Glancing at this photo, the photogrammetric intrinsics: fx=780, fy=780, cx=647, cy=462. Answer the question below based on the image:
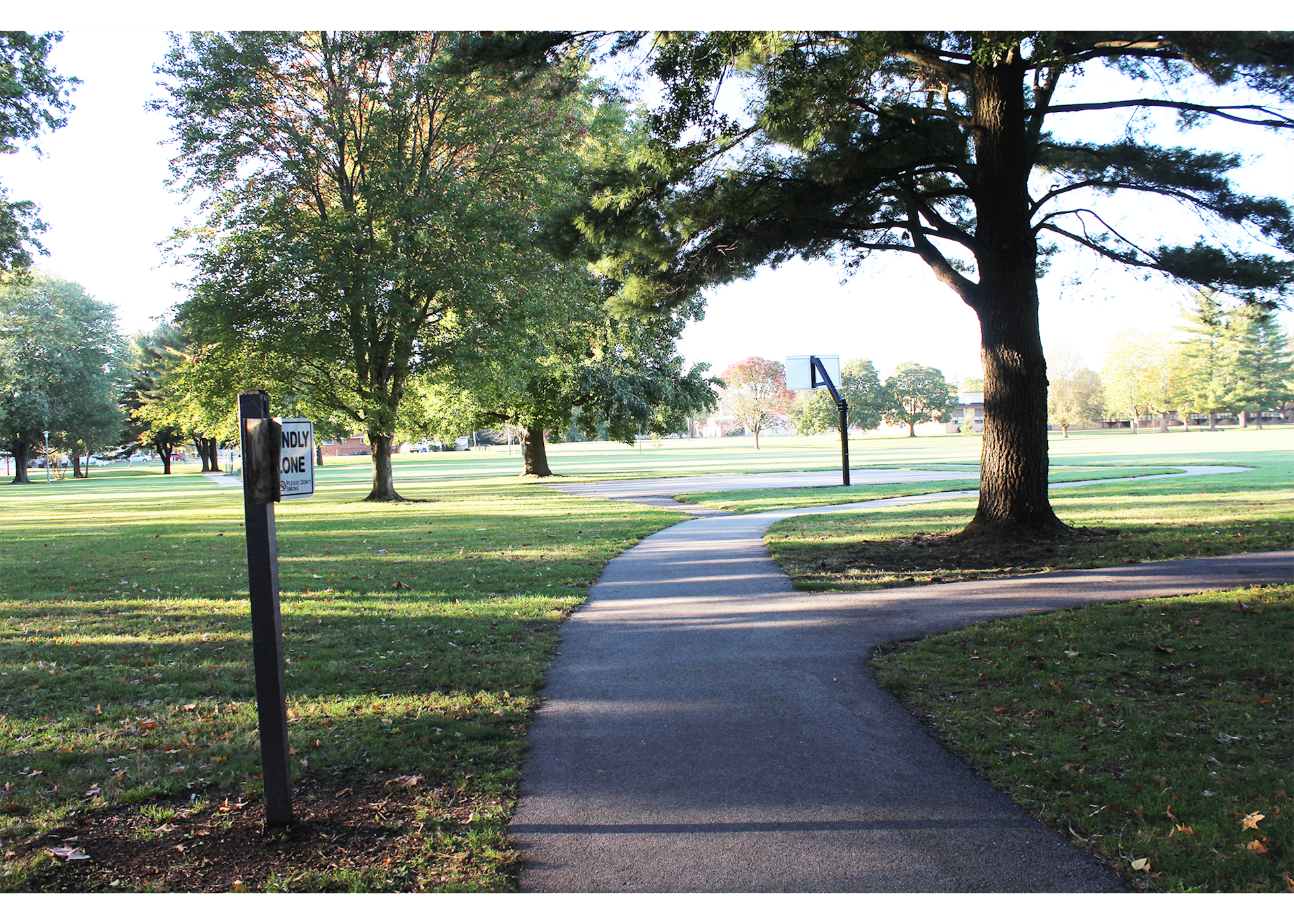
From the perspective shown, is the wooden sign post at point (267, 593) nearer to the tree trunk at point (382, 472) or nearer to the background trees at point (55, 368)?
the tree trunk at point (382, 472)

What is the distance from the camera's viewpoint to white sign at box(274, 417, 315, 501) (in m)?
3.58

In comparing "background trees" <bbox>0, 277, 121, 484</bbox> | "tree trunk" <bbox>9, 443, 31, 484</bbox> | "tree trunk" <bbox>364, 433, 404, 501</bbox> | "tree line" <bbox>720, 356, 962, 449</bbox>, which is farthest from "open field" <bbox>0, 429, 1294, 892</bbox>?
"tree line" <bbox>720, 356, 962, 449</bbox>

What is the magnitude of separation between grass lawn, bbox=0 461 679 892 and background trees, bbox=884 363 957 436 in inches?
3665

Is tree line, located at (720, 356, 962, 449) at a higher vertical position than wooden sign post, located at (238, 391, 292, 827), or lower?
higher

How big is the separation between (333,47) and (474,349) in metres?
9.50

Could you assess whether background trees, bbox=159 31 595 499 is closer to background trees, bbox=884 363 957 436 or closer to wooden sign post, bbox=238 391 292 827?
wooden sign post, bbox=238 391 292 827

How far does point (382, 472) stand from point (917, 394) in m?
87.3

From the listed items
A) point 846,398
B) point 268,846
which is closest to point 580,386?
point 268,846

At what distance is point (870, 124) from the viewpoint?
10.4 metres

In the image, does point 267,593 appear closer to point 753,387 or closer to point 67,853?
point 67,853

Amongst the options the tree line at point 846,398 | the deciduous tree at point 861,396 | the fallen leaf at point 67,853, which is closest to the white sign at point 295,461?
the fallen leaf at point 67,853

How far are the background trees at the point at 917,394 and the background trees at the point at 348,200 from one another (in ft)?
270

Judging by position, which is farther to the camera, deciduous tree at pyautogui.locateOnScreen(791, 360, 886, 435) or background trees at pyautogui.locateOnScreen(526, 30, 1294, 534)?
deciduous tree at pyautogui.locateOnScreen(791, 360, 886, 435)
